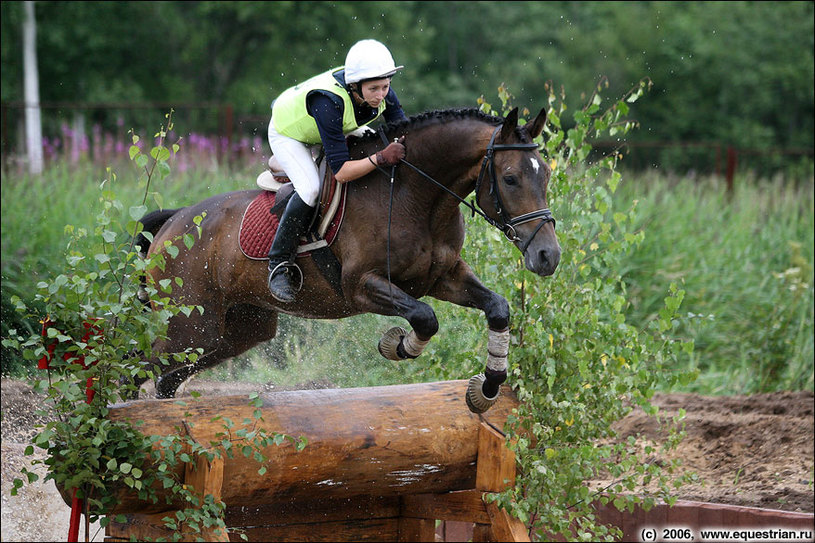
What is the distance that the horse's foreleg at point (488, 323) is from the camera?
13.5 feet

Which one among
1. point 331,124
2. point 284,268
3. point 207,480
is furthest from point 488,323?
point 207,480

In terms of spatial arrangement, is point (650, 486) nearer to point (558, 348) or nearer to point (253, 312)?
point (558, 348)

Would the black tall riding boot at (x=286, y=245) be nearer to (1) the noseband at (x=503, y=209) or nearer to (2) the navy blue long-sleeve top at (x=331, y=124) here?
(2) the navy blue long-sleeve top at (x=331, y=124)

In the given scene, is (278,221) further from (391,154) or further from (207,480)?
(207,480)

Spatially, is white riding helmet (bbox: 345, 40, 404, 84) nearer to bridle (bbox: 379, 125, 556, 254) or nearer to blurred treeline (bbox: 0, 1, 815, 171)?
bridle (bbox: 379, 125, 556, 254)

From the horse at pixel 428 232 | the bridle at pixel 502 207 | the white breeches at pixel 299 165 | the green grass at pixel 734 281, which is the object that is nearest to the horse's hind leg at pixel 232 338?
the horse at pixel 428 232

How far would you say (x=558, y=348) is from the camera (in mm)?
4410

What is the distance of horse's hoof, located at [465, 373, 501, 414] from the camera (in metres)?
4.14

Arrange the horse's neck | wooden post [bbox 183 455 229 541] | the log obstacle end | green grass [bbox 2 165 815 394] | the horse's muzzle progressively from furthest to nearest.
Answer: green grass [bbox 2 165 815 394] < the horse's neck < the horse's muzzle < the log obstacle end < wooden post [bbox 183 455 229 541]

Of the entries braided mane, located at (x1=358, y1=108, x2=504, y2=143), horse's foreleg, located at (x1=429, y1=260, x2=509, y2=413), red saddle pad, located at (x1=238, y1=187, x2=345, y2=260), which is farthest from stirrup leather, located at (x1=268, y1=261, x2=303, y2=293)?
braided mane, located at (x1=358, y1=108, x2=504, y2=143)

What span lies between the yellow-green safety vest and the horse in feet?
0.55

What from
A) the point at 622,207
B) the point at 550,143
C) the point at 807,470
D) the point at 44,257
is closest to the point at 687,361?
the point at 622,207

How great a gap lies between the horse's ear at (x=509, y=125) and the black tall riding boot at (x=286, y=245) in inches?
38.4

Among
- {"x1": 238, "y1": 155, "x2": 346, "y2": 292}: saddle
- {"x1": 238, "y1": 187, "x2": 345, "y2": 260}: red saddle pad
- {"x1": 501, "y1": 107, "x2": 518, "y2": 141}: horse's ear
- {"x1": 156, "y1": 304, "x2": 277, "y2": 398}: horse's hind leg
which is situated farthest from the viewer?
{"x1": 156, "y1": 304, "x2": 277, "y2": 398}: horse's hind leg
